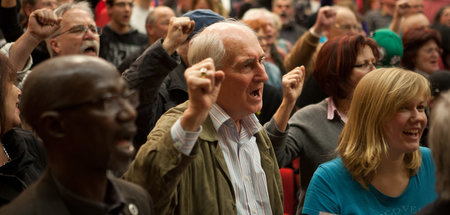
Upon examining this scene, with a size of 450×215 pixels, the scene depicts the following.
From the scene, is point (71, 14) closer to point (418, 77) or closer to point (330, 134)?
point (330, 134)

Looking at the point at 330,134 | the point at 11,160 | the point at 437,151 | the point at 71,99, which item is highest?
the point at 71,99

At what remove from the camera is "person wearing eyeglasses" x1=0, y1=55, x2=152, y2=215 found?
1568 millimetres

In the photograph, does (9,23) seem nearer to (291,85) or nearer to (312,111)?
(312,111)

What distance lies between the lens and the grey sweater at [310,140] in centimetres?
330

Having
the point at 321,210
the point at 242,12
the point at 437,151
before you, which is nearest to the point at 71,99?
the point at 437,151

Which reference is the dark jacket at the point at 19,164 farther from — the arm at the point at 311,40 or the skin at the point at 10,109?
the arm at the point at 311,40

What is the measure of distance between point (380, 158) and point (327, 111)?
82cm

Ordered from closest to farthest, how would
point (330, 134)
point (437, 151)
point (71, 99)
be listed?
1. point (71, 99)
2. point (437, 151)
3. point (330, 134)

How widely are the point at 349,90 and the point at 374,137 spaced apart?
0.89 meters

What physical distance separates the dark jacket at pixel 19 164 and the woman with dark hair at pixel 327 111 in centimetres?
107

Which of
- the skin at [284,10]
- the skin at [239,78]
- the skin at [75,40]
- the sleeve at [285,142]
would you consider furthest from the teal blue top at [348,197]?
the skin at [284,10]

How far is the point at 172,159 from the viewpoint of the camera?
1.97 meters

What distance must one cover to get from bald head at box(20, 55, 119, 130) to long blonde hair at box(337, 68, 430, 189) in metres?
1.40

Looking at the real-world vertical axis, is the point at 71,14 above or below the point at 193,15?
below
